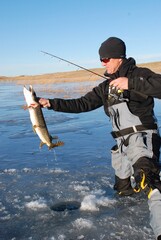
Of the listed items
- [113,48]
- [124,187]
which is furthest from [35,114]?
[124,187]

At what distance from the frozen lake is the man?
405 millimetres

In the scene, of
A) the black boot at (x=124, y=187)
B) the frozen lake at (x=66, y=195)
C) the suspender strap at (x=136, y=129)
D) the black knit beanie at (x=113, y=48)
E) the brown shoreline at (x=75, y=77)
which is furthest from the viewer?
the brown shoreline at (x=75, y=77)

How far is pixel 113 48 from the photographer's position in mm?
5004

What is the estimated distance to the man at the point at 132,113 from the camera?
438cm

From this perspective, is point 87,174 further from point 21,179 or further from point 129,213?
point 129,213

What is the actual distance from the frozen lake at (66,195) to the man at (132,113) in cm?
41

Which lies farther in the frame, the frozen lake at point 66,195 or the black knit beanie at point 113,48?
the black knit beanie at point 113,48

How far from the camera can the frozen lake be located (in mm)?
4301

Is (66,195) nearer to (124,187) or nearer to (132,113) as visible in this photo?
(124,187)

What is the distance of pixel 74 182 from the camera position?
6090 millimetres

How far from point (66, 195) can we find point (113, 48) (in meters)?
2.37

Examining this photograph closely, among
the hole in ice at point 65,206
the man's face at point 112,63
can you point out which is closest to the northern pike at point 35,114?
the hole in ice at point 65,206

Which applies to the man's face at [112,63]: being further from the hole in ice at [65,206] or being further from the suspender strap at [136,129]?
the hole in ice at [65,206]

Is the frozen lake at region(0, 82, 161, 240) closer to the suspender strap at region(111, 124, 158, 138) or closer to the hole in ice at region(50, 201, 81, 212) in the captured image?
the hole in ice at region(50, 201, 81, 212)
